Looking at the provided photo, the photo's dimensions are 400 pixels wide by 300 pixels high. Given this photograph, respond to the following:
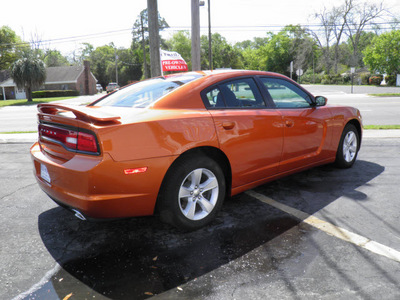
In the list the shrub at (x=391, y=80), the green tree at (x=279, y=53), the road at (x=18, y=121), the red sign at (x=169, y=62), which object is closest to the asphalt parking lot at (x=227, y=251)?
the road at (x=18, y=121)

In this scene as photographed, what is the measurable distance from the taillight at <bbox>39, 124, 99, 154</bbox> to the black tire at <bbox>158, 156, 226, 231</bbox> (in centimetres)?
70

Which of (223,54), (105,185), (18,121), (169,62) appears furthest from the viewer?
(223,54)

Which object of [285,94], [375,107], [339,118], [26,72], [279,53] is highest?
[279,53]

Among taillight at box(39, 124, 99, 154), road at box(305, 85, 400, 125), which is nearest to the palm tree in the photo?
road at box(305, 85, 400, 125)

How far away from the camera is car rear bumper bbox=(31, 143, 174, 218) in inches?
104

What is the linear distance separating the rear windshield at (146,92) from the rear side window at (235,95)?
30 centimetres

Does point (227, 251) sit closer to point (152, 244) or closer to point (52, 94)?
point (152, 244)

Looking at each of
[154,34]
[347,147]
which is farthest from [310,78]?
[347,147]

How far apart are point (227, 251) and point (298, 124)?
198 centimetres

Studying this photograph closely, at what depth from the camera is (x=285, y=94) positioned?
4.16 metres

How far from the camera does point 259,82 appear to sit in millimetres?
3930

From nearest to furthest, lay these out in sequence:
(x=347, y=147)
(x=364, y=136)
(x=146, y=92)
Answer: (x=146, y=92) → (x=347, y=147) → (x=364, y=136)

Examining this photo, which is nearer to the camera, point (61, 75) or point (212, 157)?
point (212, 157)

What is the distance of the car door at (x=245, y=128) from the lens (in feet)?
11.0
